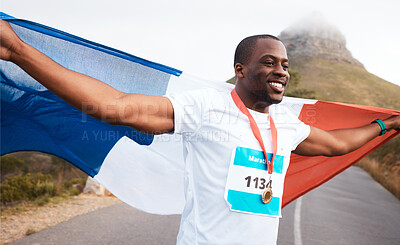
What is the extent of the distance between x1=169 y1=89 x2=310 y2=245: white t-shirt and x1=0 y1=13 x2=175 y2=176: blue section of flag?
1195 millimetres

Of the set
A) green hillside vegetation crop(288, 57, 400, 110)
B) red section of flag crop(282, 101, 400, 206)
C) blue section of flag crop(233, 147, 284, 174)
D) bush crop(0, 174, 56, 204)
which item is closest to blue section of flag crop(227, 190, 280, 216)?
blue section of flag crop(233, 147, 284, 174)

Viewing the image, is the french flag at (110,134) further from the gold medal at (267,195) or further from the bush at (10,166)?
the bush at (10,166)

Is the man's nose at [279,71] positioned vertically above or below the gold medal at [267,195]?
above

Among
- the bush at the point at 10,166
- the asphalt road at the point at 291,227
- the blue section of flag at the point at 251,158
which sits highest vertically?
the blue section of flag at the point at 251,158

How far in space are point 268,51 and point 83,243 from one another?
161 inches

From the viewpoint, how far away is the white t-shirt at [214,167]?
5.58 feet

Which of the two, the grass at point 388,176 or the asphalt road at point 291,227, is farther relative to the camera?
the grass at point 388,176

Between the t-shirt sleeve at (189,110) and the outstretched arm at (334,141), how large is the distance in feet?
2.81

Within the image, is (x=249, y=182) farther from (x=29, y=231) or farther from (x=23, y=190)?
(x=23, y=190)

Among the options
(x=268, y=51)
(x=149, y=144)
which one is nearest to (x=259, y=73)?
(x=268, y=51)

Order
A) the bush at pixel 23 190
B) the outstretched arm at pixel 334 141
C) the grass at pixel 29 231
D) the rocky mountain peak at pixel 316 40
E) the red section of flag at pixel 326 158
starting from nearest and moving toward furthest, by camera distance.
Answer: the outstretched arm at pixel 334 141 < the red section of flag at pixel 326 158 < the grass at pixel 29 231 < the bush at pixel 23 190 < the rocky mountain peak at pixel 316 40

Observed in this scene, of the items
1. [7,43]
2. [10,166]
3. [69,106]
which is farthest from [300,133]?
[10,166]

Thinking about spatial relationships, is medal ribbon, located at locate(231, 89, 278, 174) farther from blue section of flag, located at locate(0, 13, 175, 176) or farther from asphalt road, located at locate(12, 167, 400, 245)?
asphalt road, located at locate(12, 167, 400, 245)

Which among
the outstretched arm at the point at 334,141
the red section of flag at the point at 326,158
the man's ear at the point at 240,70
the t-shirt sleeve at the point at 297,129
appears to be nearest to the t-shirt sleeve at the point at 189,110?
the man's ear at the point at 240,70
